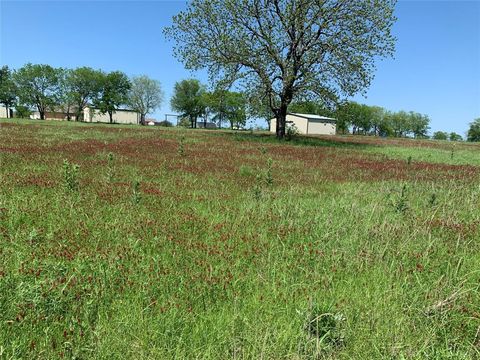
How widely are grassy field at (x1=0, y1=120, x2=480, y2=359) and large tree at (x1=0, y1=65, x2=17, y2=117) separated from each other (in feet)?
345

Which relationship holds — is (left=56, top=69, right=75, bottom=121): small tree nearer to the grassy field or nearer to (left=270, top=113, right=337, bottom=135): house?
(left=270, top=113, right=337, bottom=135): house

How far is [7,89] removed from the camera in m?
90.7

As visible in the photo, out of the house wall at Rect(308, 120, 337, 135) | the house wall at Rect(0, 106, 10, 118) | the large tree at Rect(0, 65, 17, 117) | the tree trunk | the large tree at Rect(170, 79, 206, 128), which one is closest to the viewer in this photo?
the tree trunk

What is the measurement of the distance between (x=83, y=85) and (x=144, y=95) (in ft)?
88.9

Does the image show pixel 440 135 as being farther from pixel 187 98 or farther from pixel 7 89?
pixel 7 89

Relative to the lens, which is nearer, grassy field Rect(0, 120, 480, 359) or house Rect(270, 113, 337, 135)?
grassy field Rect(0, 120, 480, 359)

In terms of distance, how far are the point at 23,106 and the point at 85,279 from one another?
11142 cm

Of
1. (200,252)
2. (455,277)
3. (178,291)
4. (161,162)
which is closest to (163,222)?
(200,252)

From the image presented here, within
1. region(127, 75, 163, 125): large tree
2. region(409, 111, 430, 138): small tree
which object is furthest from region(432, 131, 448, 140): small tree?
region(127, 75, 163, 125): large tree

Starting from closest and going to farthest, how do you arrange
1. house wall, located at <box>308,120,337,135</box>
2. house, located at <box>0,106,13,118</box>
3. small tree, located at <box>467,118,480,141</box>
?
1. house, located at <box>0,106,13,118</box>
2. house wall, located at <box>308,120,337,135</box>
3. small tree, located at <box>467,118,480,141</box>

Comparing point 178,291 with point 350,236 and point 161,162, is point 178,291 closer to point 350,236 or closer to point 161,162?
point 350,236

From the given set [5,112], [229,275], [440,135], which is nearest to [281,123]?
[229,275]

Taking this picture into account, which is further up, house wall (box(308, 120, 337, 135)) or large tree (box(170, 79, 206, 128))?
large tree (box(170, 79, 206, 128))

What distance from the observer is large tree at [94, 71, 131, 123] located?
308 ft
